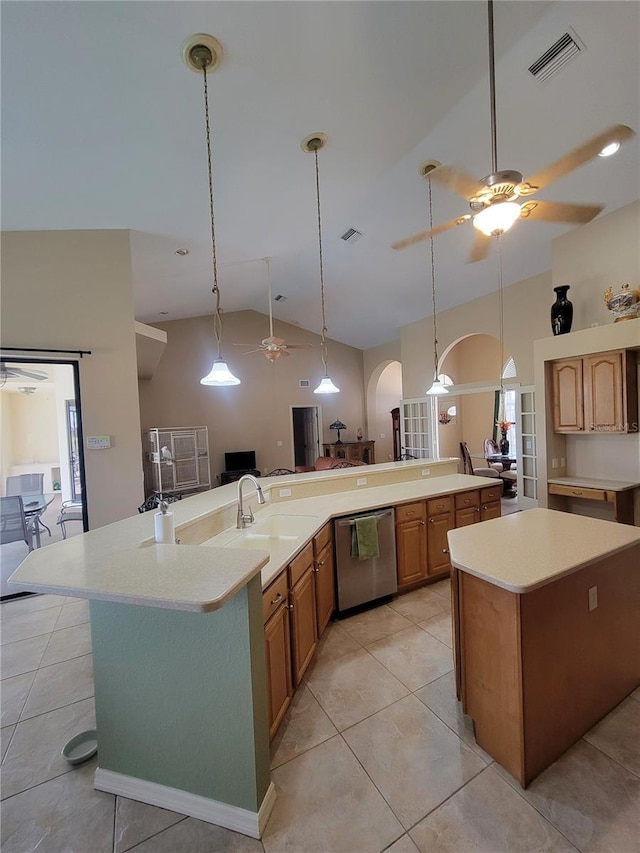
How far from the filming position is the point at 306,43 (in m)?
1.87

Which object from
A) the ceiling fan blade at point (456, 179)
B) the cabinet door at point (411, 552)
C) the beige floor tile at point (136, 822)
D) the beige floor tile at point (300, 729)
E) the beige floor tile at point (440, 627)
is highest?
the ceiling fan blade at point (456, 179)

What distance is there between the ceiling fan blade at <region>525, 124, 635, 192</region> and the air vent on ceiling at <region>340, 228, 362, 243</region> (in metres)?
2.91

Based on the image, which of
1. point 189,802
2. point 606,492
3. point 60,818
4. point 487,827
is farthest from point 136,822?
point 606,492

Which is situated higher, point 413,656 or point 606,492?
point 606,492

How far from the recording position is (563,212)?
215 centimetres

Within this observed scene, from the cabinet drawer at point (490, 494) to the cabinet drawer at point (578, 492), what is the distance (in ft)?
2.60

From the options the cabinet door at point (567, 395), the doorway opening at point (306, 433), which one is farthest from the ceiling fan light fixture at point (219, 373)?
the doorway opening at point (306, 433)

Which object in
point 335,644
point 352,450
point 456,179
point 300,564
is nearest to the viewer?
point 456,179

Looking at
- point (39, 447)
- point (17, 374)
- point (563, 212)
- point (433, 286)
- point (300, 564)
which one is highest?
point (433, 286)

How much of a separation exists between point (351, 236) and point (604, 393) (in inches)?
133

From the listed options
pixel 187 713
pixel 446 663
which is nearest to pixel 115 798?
pixel 187 713

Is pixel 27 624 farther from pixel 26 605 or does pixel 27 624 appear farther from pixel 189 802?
pixel 189 802

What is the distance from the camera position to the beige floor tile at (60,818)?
1325 millimetres

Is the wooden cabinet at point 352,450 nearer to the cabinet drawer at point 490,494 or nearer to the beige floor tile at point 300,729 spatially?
the cabinet drawer at point 490,494
